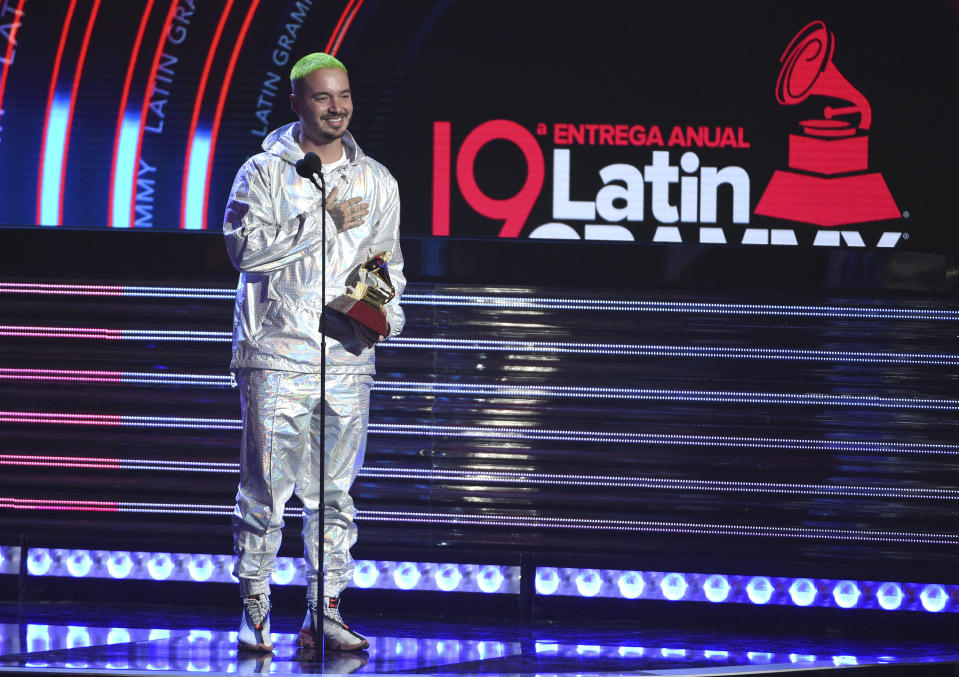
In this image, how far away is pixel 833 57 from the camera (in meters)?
5.22

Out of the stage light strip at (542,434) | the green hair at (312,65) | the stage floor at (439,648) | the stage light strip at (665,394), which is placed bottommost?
the stage floor at (439,648)

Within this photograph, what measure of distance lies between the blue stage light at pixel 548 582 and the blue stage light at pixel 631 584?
284mm

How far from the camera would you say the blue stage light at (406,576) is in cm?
508

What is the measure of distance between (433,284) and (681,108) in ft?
4.71

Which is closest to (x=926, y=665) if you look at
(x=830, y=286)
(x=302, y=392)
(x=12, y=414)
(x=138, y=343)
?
(x=830, y=286)

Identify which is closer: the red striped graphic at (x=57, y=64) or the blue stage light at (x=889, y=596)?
the blue stage light at (x=889, y=596)

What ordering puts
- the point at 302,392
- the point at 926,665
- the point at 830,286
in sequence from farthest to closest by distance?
1. the point at 830,286
2. the point at 926,665
3. the point at 302,392

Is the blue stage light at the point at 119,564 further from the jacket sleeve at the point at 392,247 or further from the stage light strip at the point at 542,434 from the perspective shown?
the jacket sleeve at the point at 392,247

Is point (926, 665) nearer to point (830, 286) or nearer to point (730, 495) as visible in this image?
point (730, 495)

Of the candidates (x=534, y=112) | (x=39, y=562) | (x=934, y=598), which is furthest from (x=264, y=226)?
(x=934, y=598)

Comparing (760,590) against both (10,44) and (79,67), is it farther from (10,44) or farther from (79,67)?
(10,44)

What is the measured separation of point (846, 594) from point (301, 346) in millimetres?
2723

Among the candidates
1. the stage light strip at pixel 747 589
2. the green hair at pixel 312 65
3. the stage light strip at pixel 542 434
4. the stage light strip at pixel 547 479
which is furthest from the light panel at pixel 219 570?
the green hair at pixel 312 65

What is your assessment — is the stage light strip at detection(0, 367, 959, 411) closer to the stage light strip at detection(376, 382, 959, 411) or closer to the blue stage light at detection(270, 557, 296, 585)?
the stage light strip at detection(376, 382, 959, 411)
